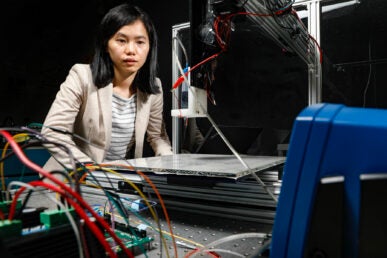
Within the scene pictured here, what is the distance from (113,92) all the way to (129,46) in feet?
1.14

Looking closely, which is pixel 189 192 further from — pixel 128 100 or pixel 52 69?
pixel 52 69

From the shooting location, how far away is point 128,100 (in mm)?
1922

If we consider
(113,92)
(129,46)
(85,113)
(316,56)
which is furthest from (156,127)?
(316,56)

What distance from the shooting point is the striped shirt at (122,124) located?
6.12 feet

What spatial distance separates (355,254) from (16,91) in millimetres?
3379

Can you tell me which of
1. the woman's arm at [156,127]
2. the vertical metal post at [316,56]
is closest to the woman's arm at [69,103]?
the woman's arm at [156,127]

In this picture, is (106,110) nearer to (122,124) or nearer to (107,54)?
(122,124)

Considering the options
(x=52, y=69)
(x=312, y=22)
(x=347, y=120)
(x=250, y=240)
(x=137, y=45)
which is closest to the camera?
(x=347, y=120)

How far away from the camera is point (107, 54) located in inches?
71.7

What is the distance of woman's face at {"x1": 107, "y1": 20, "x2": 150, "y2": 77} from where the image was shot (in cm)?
170

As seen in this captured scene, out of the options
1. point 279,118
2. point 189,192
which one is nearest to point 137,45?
point 189,192

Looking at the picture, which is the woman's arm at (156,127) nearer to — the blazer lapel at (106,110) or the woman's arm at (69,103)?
the blazer lapel at (106,110)

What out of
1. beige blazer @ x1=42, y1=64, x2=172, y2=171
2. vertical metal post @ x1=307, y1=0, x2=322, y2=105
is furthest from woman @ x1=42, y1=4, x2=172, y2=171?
vertical metal post @ x1=307, y1=0, x2=322, y2=105

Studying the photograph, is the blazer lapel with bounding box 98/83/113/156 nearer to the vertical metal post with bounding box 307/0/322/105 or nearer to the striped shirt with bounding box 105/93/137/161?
the striped shirt with bounding box 105/93/137/161
